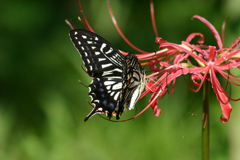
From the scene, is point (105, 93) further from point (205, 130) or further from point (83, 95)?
point (83, 95)

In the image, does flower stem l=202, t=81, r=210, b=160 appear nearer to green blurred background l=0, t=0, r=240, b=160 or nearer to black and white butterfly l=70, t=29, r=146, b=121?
black and white butterfly l=70, t=29, r=146, b=121

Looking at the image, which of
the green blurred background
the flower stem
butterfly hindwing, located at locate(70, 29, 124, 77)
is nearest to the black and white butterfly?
butterfly hindwing, located at locate(70, 29, 124, 77)

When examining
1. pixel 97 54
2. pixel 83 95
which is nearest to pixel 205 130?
pixel 97 54

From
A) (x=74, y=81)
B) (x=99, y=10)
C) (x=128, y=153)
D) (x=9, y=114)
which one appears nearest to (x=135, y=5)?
(x=99, y=10)

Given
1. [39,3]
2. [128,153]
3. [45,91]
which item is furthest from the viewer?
[39,3]

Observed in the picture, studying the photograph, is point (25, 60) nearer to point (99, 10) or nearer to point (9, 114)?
point (9, 114)

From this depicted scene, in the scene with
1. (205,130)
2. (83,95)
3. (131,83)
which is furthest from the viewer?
(83,95)

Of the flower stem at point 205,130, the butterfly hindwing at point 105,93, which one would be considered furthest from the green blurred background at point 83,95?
the flower stem at point 205,130

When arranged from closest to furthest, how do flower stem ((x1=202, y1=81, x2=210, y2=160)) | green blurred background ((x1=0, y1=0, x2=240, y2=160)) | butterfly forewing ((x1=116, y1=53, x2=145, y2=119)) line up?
flower stem ((x1=202, y1=81, x2=210, y2=160)), butterfly forewing ((x1=116, y1=53, x2=145, y2=119)), green blurred background ((x1=0, y1=0, x2=240, y2=160))
